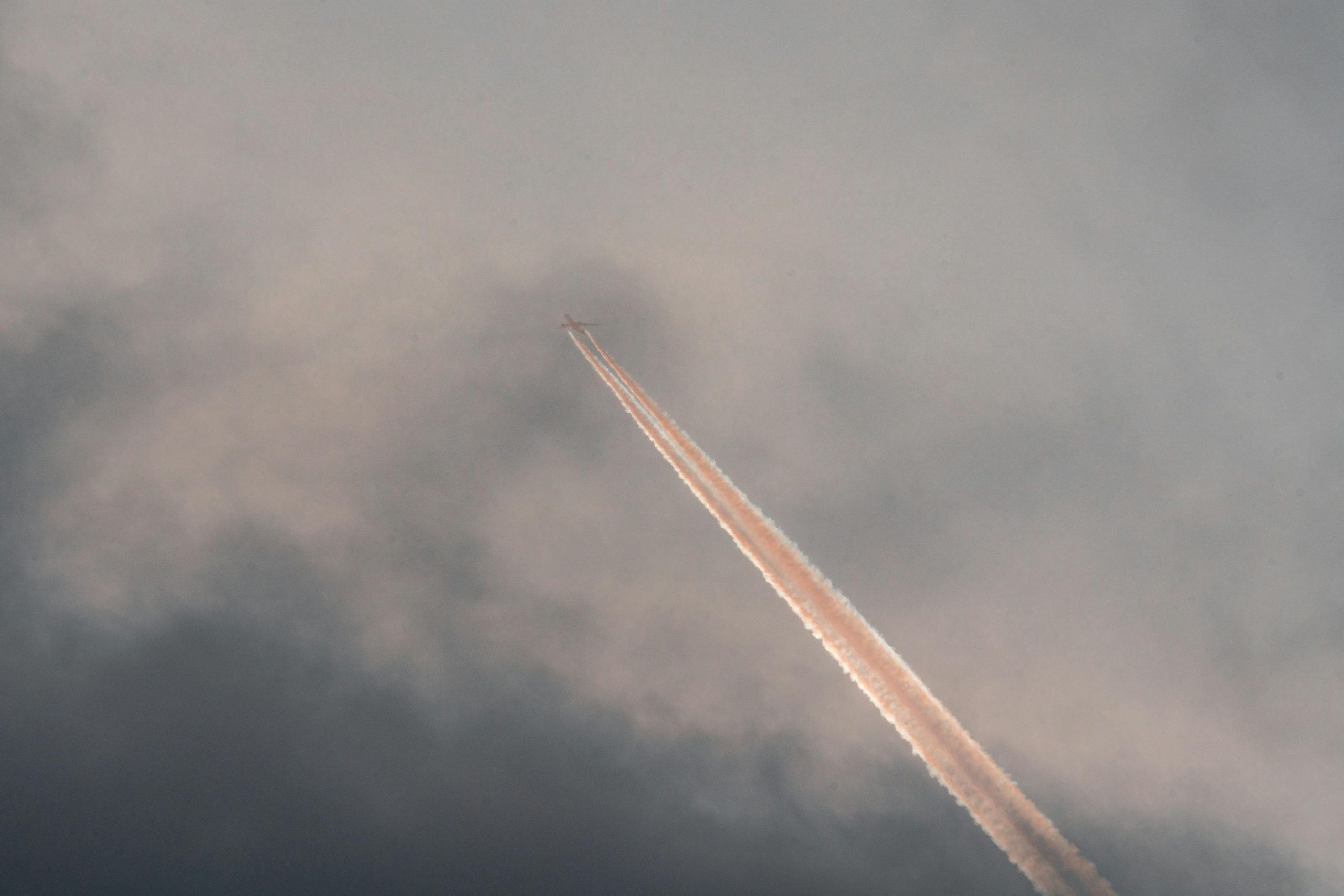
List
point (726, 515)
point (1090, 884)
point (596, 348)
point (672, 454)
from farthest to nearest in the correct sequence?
point (596, 348)
point (672, 454)
point (726, 515)
point (1090, 884)

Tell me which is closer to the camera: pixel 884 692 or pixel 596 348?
pixel 884 692

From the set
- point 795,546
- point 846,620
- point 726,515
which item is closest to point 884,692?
point 846,620

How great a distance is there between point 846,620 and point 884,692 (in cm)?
714

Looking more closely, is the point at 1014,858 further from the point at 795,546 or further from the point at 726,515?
the point at 726,515

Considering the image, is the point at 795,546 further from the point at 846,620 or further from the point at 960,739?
the point at 960,739

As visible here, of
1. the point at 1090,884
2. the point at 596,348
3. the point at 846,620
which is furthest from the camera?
the point at 596,348

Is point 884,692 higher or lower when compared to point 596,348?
lower

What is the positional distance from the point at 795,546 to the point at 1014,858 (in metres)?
32.7

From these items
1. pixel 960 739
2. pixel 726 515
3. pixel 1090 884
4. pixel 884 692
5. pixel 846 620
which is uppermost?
pixel 726 515

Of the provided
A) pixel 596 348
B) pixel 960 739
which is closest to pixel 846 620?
pixel 960 739

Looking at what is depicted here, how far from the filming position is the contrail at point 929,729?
92.3 metres

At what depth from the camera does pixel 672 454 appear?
364ft

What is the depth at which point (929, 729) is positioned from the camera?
96625 millimetres

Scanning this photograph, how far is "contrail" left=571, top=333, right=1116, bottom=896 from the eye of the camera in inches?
3634
